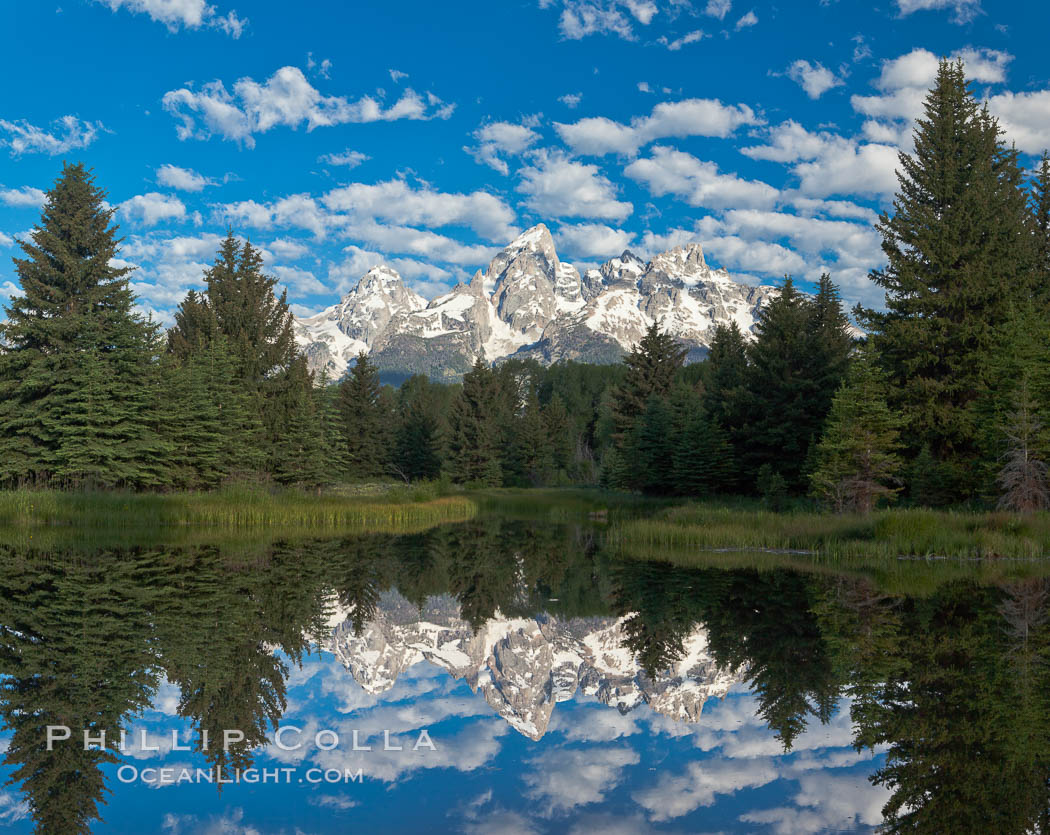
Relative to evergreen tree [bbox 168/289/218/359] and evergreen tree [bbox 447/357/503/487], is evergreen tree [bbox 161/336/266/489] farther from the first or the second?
evergreen tree [bbox 447/357/503/487]

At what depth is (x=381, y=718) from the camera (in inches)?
308

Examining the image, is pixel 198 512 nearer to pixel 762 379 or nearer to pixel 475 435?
pixel 762 379

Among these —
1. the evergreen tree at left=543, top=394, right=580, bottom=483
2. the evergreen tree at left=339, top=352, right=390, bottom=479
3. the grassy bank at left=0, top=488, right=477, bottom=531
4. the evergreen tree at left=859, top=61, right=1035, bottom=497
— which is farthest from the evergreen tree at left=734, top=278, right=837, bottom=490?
the evergreen tree at left=543, top=394, right=580, bottom=483

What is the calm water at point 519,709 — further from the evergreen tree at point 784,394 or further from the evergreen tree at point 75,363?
the evergreen tree at point 784,394

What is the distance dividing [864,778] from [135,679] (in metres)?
7.46

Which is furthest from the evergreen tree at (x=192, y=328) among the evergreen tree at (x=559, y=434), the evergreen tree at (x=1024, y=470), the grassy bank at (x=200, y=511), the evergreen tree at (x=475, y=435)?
the evergreen tree at (x=559, y=434)

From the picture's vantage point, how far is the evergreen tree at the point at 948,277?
29641 mm

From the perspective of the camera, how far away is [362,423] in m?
67.6

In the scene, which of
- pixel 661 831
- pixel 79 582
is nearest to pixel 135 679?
pixel 661 831

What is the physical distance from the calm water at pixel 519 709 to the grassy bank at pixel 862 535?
4.27 meters

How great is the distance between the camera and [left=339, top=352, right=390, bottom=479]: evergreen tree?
220ft

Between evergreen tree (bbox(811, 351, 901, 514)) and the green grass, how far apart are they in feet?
54.2

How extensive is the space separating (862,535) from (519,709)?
1561 centimetres

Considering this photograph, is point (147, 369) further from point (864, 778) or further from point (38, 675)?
point (864, 778)
